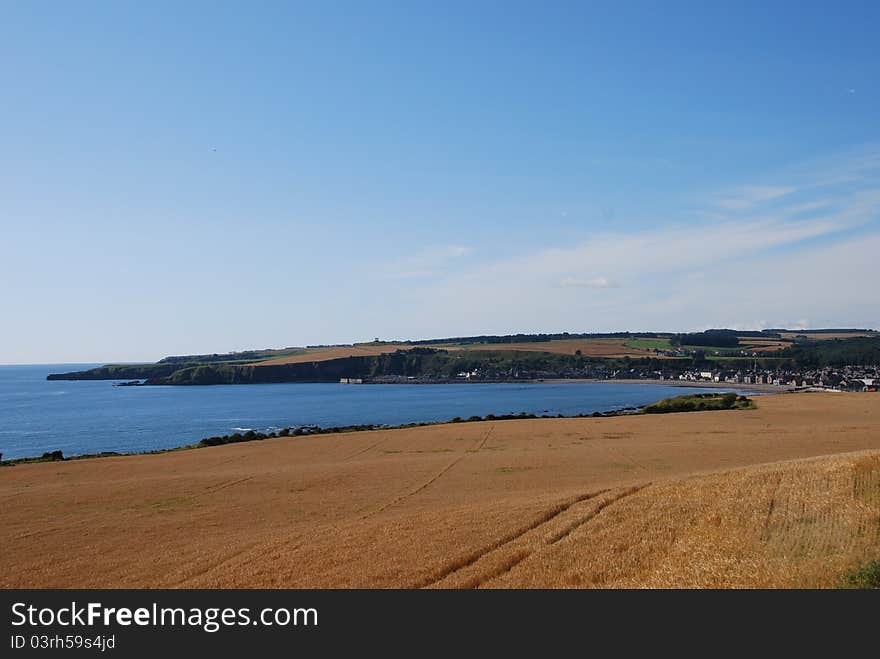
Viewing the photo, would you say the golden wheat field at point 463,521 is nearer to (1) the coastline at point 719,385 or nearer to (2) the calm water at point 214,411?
(2) the calm water at point 214,411

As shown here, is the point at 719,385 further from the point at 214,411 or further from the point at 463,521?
the point at 463,521

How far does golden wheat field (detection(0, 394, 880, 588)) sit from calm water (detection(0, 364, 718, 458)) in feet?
136

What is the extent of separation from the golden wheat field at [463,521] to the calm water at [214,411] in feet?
136

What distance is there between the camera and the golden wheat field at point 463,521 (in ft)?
46.9

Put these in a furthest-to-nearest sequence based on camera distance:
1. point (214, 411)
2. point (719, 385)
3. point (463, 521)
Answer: point (719, 385) < point (214, 411) < point (463, 521)

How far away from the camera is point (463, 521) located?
19.8m

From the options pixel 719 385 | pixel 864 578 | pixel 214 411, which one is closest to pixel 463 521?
pixel 864 578

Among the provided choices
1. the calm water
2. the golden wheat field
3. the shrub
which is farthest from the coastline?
the shrub

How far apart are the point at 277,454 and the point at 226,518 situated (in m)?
26.0

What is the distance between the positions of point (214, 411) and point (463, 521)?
11041cm

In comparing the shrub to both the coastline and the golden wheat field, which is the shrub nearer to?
the golden wheat field

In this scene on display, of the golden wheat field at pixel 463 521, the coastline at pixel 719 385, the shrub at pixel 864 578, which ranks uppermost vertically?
the shrub at pixel 864 578

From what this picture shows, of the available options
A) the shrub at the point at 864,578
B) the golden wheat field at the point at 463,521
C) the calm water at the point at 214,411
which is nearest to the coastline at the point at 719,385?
the calm water at the point at 214,411
